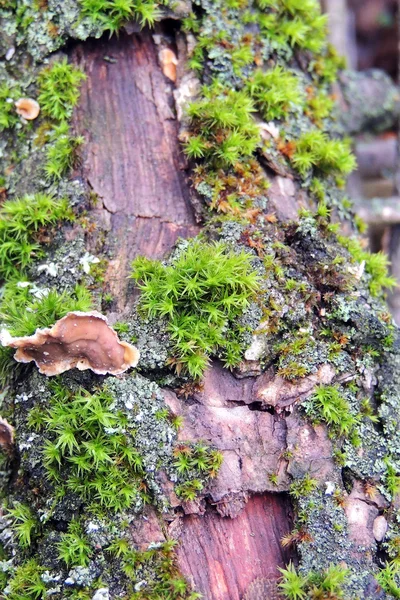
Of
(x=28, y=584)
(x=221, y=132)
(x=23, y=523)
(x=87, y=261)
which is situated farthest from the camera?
(x=221, y=132)

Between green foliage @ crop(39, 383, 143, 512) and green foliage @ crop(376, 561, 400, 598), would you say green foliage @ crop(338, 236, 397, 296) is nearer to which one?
green foliage @ crop(376, 561, 400, 598)

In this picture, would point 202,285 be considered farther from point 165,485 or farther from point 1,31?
point 1,31

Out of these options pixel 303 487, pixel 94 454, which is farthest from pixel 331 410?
pixel 94 454

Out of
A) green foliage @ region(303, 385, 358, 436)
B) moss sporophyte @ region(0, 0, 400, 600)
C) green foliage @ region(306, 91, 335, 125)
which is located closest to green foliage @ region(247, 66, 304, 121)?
moss sporophyte @ region(0, 0, 400, 600)

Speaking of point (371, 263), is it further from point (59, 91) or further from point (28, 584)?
point (28, 584)

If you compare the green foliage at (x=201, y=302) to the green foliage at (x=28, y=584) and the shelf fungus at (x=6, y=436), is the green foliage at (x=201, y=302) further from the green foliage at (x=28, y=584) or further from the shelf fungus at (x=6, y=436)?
the green foliage at (x=28, y=584)
